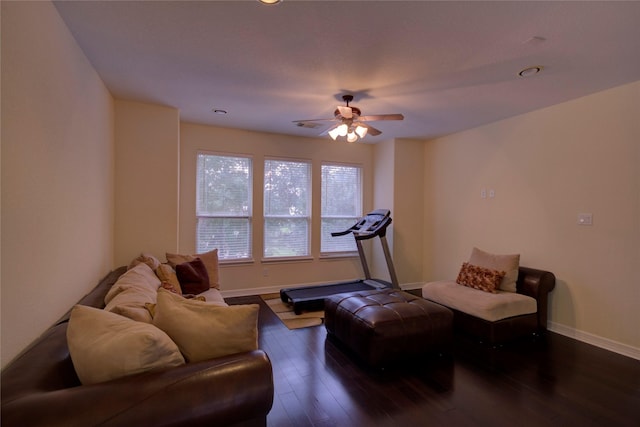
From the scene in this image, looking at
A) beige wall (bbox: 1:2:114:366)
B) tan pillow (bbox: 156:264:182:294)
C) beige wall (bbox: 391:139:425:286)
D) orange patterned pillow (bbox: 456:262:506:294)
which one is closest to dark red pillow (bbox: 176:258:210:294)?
tan pillow (bbox: 156:264:182:294)

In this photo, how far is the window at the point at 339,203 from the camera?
18.0ft

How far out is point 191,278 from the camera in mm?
Result: 3332

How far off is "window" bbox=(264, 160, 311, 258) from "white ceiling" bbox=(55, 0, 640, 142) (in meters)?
1.59

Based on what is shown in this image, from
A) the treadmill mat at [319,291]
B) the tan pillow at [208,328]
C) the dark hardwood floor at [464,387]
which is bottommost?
the dark hardwood floor at [464,387]

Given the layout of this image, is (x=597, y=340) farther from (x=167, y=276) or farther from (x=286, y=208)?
(x=167, y=276)

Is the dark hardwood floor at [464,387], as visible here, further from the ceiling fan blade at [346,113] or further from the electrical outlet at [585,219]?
the ceiling fan blade at [346,113]

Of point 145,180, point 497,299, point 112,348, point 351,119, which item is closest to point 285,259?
point 145,180

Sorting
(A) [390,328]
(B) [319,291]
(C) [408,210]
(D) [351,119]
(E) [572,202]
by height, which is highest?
(D) [351,119]

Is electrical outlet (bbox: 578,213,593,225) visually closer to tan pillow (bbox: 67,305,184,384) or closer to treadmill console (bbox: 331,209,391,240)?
treadmill console (bbox: 331,209,391,240)

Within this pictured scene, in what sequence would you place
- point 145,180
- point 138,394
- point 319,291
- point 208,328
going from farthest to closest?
point 319,291 < point 145,180 < point 208,328 < point 138,394

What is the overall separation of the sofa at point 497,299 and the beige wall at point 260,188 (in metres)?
2.11

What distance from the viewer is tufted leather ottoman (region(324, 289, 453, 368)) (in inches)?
102

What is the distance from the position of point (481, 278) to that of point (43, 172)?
4.04m

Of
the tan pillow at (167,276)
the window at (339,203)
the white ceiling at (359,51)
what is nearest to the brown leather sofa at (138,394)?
the tan pillow at (167,276)
